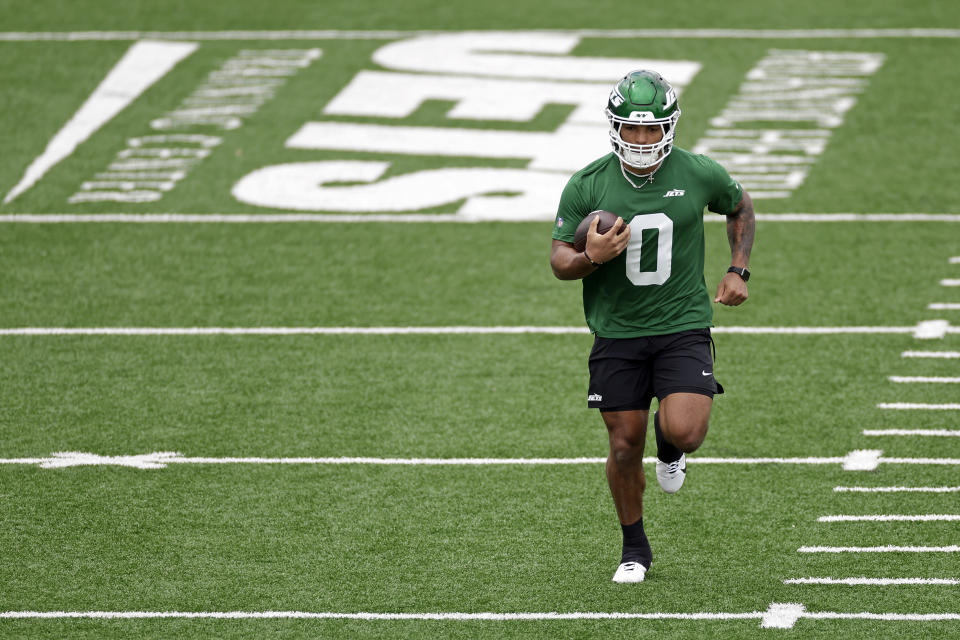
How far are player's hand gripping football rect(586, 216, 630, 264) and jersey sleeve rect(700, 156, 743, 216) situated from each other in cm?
58

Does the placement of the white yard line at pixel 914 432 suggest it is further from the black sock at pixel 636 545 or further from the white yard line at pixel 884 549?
the black sock at pixel 636 545

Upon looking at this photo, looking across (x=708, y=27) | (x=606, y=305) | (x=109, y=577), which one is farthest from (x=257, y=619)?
(x=708, y=27)

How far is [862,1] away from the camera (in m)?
16.1

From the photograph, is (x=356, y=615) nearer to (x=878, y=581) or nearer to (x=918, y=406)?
(x=878, y=581)

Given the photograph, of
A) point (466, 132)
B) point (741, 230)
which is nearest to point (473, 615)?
point (741, 230)

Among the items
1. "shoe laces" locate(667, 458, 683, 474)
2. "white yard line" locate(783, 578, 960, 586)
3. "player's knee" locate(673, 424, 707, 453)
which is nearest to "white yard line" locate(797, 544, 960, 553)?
"white yard line" locate(783, 578, 960, 586)

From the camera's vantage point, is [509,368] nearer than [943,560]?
No

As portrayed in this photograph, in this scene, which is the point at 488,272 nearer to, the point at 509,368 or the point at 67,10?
the point at 509,368

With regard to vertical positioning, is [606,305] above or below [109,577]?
above

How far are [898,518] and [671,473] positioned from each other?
1.19 m

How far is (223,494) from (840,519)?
293 centimetres

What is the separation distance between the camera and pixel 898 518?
267 inches

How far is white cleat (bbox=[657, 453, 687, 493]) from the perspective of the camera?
6.37 meters

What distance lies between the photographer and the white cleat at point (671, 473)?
20.9ft
